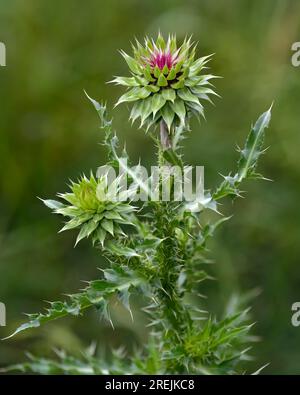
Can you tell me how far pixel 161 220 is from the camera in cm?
259

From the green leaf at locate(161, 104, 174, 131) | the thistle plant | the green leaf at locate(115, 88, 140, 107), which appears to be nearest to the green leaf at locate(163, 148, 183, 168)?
the thistle plant

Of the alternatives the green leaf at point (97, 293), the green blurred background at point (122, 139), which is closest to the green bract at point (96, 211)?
the green leaf at point (97, 293)

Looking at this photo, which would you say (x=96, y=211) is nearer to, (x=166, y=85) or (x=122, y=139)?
(x=166, y=85)

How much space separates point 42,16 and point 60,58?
0.32 metres

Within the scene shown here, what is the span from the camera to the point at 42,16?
475cm

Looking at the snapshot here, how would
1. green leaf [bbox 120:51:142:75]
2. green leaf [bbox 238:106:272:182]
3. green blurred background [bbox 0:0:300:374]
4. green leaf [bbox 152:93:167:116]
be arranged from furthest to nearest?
green blurred background [bbox 0:0:300:374] → green leaf [bbox 238:106:272:182] → green leaf [bbox 120:51:142:75] → green leaf [bbox 152:93:167:116]

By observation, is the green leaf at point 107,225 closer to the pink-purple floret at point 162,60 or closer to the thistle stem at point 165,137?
the thistle stem at point 165,137

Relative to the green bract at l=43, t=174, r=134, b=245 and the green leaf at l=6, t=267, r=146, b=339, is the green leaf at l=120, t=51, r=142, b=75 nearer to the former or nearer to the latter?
the green bract at l=43, t=174, r=134, b=245

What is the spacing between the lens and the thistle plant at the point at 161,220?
8.16 feet

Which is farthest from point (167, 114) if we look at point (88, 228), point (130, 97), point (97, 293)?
point (97, 293)

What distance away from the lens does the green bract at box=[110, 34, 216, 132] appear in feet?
8.08

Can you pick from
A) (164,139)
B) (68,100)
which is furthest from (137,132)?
(164,139)

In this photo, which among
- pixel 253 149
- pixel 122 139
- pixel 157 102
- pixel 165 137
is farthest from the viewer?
pixel 122 139

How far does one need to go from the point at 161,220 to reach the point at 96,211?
0.26 meters
